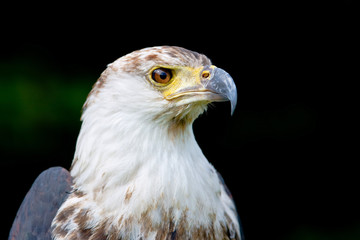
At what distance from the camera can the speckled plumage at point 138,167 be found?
2.24 meters

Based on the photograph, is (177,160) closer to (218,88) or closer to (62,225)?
(218,88)

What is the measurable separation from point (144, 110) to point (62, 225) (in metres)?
0.69

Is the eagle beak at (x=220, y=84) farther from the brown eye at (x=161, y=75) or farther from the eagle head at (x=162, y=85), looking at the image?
the brown eye at (x=161, y=75)

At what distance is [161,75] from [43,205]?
37.5 inches

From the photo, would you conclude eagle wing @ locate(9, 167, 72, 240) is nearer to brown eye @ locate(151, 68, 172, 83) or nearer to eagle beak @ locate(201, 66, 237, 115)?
brown eye @ locate(151, 68, 172, 83)

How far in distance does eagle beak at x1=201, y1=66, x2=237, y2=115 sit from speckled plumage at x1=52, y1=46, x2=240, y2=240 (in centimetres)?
9

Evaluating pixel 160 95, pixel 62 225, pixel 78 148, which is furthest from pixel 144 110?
pixel 62 225

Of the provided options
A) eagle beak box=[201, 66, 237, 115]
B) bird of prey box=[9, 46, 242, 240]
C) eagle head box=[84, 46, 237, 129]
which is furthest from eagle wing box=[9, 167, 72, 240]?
eagle beak box=[201, 66, 237, 115]

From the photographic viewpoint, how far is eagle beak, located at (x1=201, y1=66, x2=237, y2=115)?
222 cm

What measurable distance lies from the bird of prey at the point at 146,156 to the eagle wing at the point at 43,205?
0.08 m

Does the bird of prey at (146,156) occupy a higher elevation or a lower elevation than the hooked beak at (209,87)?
lower

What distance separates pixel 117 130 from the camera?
7.44 ft

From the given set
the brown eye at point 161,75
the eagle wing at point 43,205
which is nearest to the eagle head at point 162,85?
the brown eye at point 161,75

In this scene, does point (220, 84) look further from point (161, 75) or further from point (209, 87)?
point (161, 75)
